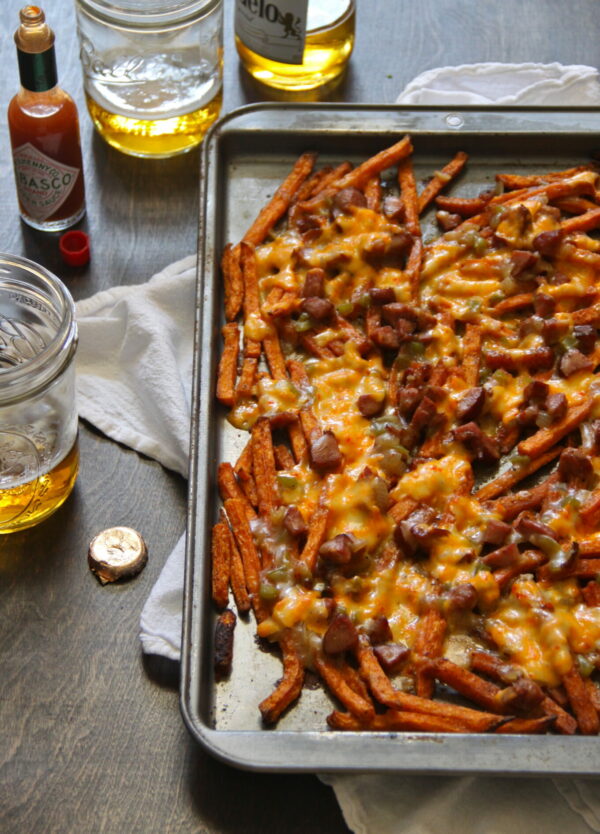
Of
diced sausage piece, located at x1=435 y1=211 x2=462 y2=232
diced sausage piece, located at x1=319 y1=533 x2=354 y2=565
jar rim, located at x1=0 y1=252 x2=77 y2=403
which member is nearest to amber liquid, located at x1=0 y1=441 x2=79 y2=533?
jar rim, located at x1=0 y1=252 x2=77 y2=403

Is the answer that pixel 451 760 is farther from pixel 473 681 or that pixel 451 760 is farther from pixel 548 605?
pixel 548 605

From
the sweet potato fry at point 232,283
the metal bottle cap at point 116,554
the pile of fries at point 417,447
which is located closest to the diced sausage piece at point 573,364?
the pile of fries at point 417,447

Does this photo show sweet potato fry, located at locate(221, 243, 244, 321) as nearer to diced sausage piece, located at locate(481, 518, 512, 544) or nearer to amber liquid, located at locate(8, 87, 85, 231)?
amber liquid, located at locate(8, 87, 85, 231)

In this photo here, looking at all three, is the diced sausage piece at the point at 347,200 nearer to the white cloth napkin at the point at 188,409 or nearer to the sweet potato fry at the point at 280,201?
the sweet potato fry at the point at 280,201

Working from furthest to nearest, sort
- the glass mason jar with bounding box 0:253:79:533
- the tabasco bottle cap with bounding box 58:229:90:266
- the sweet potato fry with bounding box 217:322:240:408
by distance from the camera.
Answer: the tabasco bottle cap with bounding box 58:229:90:266 < the sweet potato fry with bounding box 217:322:240:408 < the glass mason jar with bounding box 0:253:79:533

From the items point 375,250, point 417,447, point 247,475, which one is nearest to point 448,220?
point 375,250

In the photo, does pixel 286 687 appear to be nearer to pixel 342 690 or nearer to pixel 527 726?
pixel 342 690
